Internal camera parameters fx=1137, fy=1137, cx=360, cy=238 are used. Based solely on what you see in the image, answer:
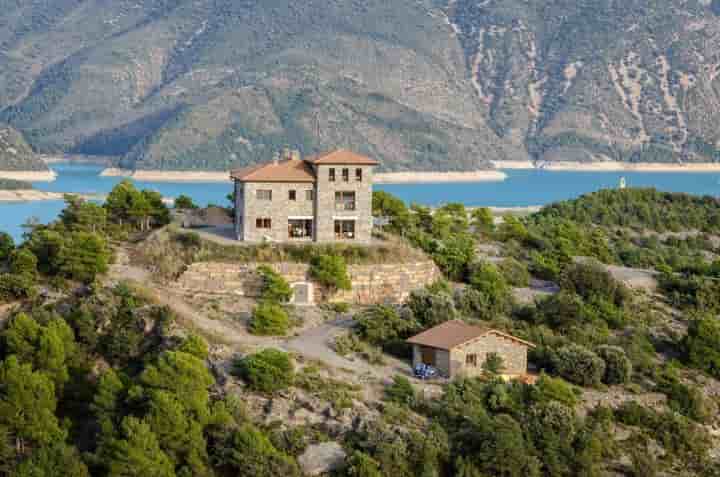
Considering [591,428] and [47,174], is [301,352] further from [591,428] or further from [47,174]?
[47,174]

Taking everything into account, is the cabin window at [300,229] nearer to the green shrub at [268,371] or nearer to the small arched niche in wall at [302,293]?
the small arched niche in wall at [302,293]

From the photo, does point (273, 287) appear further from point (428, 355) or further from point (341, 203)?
point (428, 355)

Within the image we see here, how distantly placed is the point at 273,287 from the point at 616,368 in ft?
36.4

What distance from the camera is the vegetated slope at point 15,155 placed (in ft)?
554

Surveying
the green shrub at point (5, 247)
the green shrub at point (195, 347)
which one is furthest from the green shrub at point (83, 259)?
the green shrub at point (195, 347)

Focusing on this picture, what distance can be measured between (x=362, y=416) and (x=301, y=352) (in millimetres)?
4291

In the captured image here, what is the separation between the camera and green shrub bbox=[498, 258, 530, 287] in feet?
147

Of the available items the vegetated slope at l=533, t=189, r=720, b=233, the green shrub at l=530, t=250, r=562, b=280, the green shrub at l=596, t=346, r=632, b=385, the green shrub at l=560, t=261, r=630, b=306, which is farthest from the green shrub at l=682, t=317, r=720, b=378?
the vegetated slope at l=533, t=189, r=720, b=233

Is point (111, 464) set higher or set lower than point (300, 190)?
lower

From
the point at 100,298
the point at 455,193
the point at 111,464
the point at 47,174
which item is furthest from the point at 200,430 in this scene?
the point at 47,174

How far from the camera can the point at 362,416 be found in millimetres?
28844

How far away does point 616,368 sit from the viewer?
34625mm

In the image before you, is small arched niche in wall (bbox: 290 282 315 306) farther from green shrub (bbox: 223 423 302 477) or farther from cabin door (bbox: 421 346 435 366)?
green shrub (bbox: 223 423 302 477)

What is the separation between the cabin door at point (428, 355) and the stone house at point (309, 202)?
8136 millimetres
